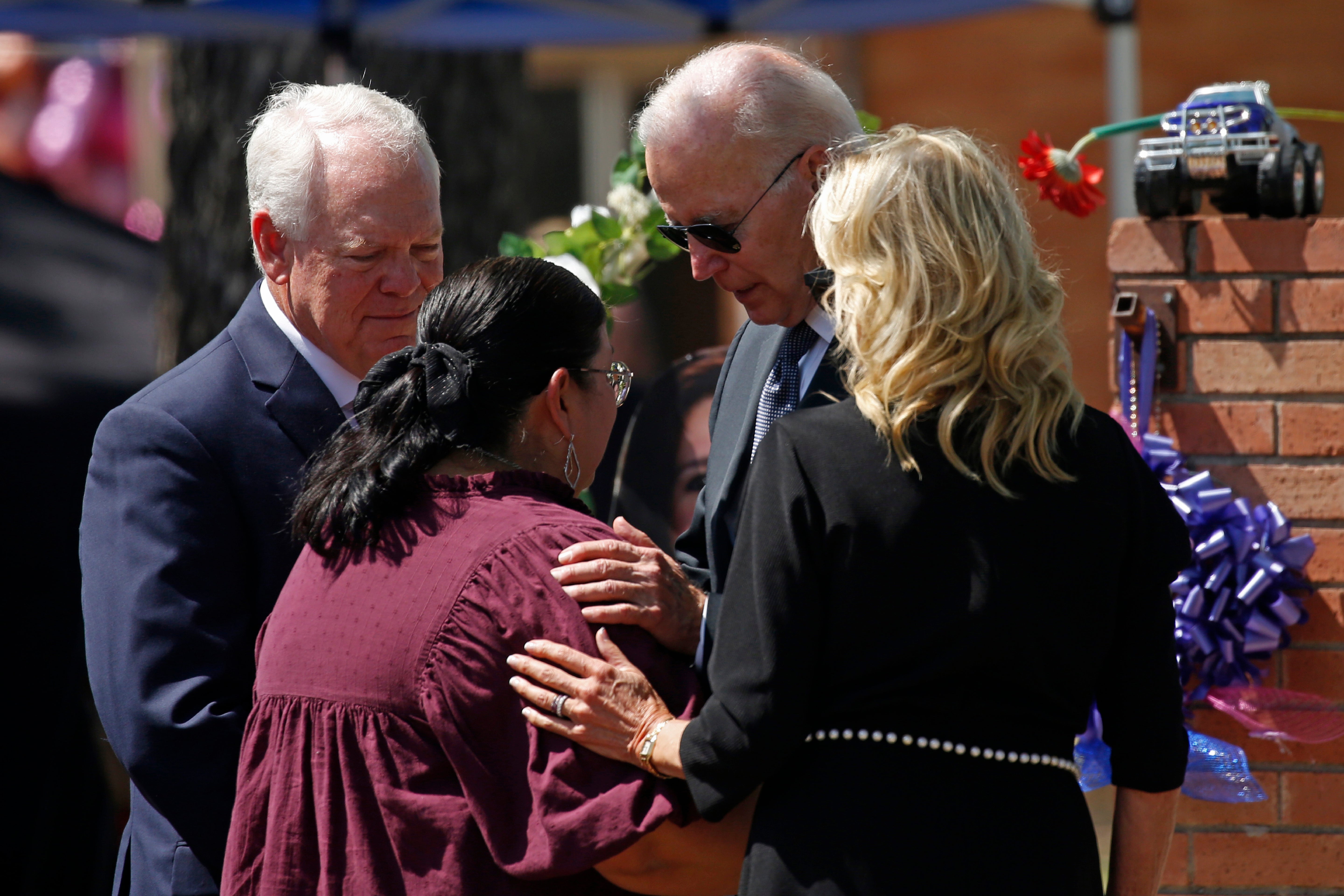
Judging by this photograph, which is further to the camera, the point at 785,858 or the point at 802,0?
the point at 802,0

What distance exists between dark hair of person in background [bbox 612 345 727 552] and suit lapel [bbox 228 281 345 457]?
1051mm

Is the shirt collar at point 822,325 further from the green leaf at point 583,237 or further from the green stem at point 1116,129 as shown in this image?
the green leaf at point 583,237

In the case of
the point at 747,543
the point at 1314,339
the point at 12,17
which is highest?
the point at 12,17

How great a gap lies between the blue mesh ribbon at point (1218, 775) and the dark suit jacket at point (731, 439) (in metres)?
0.87

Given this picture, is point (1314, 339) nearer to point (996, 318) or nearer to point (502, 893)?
point (996, 318)

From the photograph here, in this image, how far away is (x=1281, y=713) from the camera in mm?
2418

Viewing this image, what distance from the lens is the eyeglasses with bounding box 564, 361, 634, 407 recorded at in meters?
1.84

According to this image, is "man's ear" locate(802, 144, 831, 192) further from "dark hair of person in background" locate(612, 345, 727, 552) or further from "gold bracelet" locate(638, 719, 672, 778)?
"gold bracelet" locate(638, 719, 672, 778)

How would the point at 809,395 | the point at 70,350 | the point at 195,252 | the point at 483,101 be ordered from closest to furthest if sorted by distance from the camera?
1. the point at 809,395
2. the point at 70,350
3. the point at 195,252
4. the point at 483,101

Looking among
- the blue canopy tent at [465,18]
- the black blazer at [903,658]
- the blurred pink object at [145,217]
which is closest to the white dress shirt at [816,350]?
the black blazer at [903,658]

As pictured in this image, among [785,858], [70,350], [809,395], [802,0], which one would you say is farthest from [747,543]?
[802,0]

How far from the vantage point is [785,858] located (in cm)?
157

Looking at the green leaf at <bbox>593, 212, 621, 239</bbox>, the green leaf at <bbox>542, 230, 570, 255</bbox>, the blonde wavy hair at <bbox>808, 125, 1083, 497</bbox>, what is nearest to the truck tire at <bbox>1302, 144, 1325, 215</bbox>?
the blonde wavy hair at <bbox>808, 125, 1083, 497</bbox>

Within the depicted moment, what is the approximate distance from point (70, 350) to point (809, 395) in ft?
10.4
